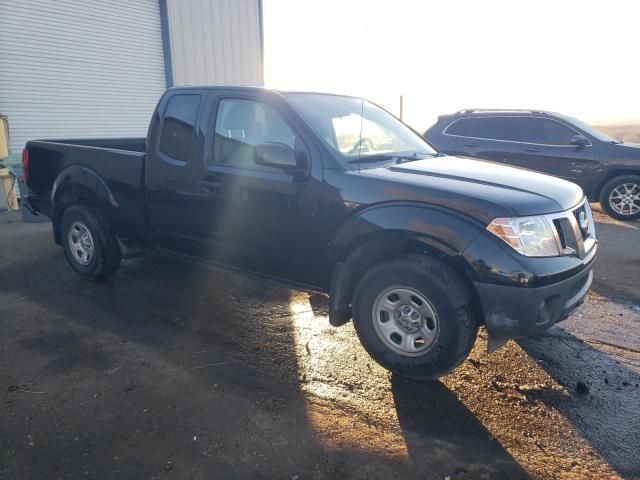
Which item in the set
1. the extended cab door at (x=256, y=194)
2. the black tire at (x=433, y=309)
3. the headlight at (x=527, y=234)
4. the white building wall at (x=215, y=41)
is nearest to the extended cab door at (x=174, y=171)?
the extended cab door at (x=256, y=194)

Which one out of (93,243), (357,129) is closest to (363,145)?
(357,129)

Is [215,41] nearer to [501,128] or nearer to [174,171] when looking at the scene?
[501,128]

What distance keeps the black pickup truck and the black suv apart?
4806 millimetres

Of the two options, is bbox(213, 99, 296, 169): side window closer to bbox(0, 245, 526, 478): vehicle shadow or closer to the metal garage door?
bbox(0, 245, 526, 478): vehicle shadow

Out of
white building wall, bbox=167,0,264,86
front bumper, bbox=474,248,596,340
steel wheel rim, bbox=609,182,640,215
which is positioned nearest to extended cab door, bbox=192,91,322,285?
front bumper, bbox=474,248,596,340

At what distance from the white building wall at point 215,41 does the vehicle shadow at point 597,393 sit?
1413 centimetres

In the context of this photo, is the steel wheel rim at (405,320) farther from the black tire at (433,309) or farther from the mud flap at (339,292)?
the mud flap at (339,292)

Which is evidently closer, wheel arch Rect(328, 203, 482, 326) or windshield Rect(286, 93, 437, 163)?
wheel arch Rect(328, 203, 482, 326)

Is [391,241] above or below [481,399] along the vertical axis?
above

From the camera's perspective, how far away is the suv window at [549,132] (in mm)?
8445

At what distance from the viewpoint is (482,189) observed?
3.04 m

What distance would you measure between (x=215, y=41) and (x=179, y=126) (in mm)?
12852

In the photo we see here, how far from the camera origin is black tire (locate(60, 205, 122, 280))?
4.86 metres

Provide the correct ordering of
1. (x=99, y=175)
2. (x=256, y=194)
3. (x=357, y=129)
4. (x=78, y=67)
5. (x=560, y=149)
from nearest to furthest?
(x=256, y=194) < (x=357, y=129) < (x=99, y=175) < (x=560, y=149) < (x=78, y=67)
